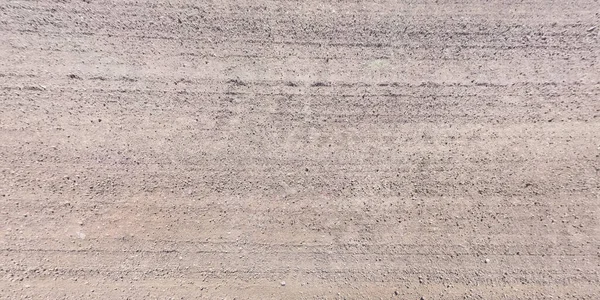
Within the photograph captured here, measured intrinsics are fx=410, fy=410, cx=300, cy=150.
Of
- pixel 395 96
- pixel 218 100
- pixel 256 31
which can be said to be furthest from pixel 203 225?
pixel 395 96

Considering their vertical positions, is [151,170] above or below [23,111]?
below

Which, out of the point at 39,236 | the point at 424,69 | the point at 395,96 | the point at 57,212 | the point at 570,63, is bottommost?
the point at 39,236

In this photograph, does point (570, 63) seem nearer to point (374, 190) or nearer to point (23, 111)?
point (374, 190)

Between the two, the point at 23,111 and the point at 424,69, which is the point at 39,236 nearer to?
the point at 23,111

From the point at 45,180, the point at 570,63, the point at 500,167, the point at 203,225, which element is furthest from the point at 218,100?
→ the point at 570,63

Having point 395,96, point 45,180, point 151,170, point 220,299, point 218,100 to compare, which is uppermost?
point 395,96

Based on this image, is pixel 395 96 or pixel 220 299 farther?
pixel 395 96
